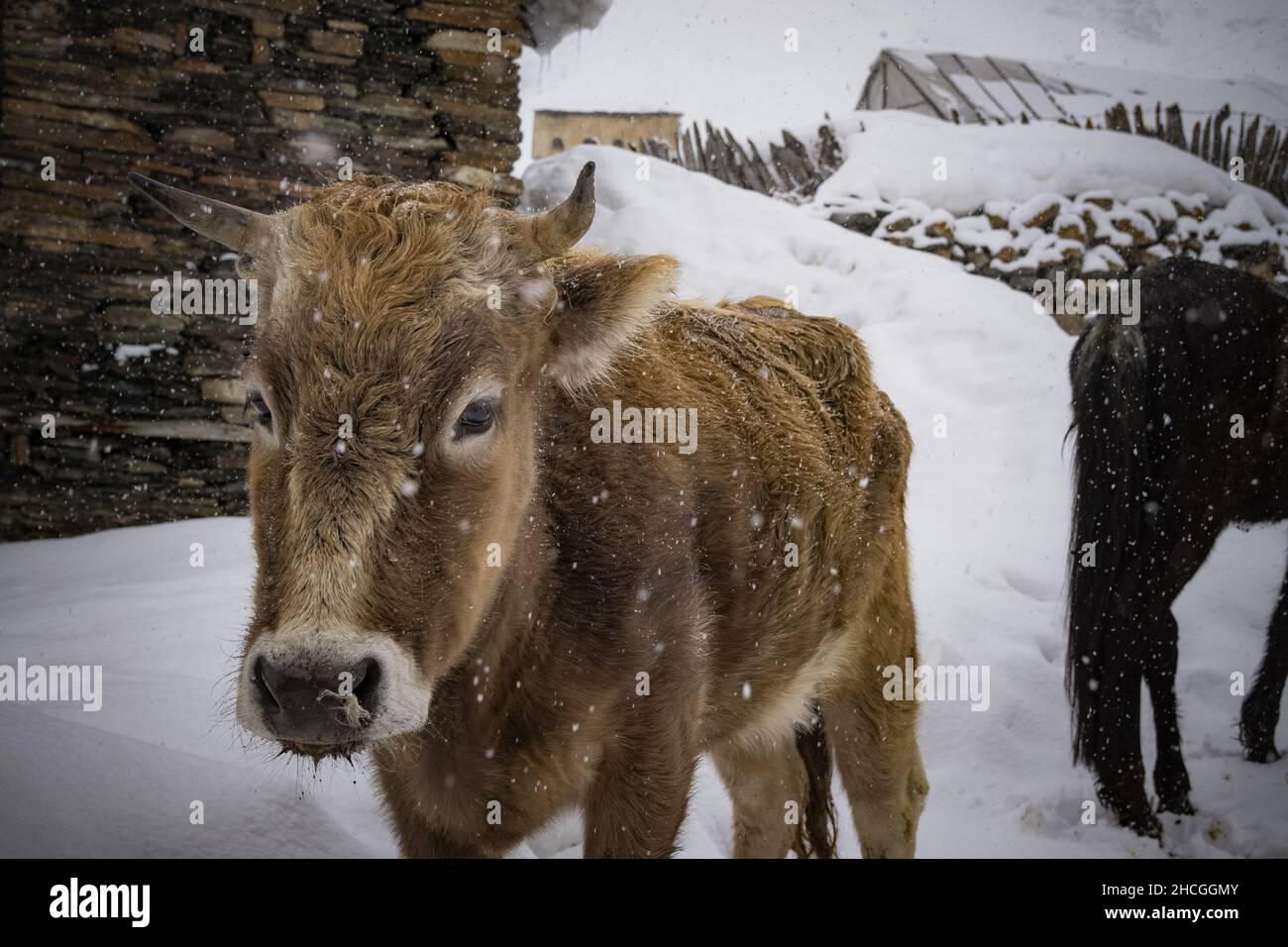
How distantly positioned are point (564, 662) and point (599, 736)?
0.19 metres

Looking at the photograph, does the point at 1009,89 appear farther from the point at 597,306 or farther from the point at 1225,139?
the point at 597,306

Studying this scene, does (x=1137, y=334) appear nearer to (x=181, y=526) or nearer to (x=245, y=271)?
(x=245, y=271)

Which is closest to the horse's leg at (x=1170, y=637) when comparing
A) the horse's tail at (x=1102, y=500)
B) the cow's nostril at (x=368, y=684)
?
the horse's tail at (x=1102, y=500)

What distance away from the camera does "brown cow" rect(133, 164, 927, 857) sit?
1574 millimetres

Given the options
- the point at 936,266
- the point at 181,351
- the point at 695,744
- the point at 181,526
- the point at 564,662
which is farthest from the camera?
the point at 936,266

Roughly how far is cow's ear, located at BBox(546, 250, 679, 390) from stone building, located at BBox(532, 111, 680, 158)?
6.18m

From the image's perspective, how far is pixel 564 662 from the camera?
6.84ft

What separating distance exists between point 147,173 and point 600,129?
13.3 ft

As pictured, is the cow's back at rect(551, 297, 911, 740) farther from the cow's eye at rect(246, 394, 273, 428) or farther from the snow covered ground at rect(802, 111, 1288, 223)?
the snow covered ground at rect(802, 111, 1288, 223)

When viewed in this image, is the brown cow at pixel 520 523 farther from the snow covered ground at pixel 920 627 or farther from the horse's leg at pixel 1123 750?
the horse's leg at pixel 1123 750

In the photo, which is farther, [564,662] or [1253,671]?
[1253,671]

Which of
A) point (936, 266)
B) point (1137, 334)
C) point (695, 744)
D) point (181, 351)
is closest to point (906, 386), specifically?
point (936, 266)

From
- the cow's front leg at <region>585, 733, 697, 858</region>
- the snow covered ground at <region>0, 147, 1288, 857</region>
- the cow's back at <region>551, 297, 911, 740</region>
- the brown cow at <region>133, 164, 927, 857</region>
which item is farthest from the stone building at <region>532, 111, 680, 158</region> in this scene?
the cow's front leg at <region>585, 733, 697, 858</region>
